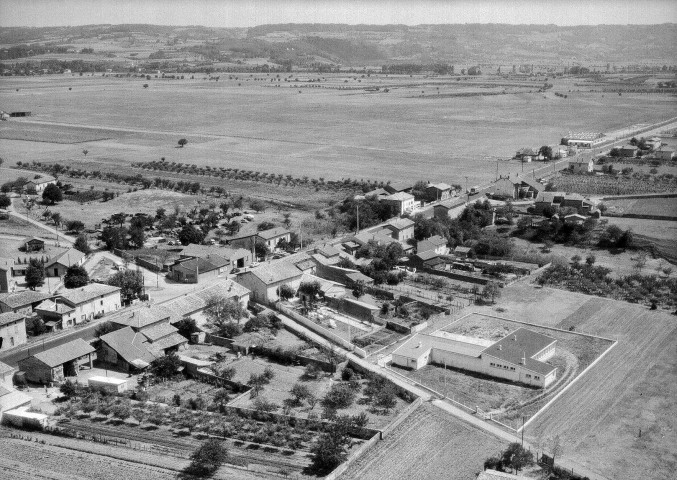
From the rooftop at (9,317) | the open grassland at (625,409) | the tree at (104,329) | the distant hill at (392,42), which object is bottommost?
the open grassland at (625,409)

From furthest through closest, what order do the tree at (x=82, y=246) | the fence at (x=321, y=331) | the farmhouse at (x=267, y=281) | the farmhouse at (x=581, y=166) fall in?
the farmhouse at (x=581, y=166), the tree at (x=82, y=246), the farmhouse at (x=267, y=281), the fence at (x=321, y=331)

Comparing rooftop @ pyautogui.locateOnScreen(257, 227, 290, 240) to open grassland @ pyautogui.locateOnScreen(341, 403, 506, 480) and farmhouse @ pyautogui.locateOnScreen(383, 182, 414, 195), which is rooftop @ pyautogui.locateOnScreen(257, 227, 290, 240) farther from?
open grassland @ pyautogui.locateOnScreen(341, 403, 506, 480)

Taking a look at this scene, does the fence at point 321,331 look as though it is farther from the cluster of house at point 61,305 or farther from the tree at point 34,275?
the tree at point 34,275

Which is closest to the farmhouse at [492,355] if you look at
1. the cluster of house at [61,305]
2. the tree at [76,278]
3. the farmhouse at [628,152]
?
the cluster of house at [61,305]

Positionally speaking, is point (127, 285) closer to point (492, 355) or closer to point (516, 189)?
point (492, 355)

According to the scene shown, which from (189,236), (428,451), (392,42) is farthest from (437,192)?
(392,42)

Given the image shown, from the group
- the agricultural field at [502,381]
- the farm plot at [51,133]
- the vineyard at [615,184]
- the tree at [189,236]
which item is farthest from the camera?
the farm plot at [51,133]

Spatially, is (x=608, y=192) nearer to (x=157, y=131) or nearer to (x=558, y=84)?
(x=157, y=131)

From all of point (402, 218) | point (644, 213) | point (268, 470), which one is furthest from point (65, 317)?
point (644, 213)
